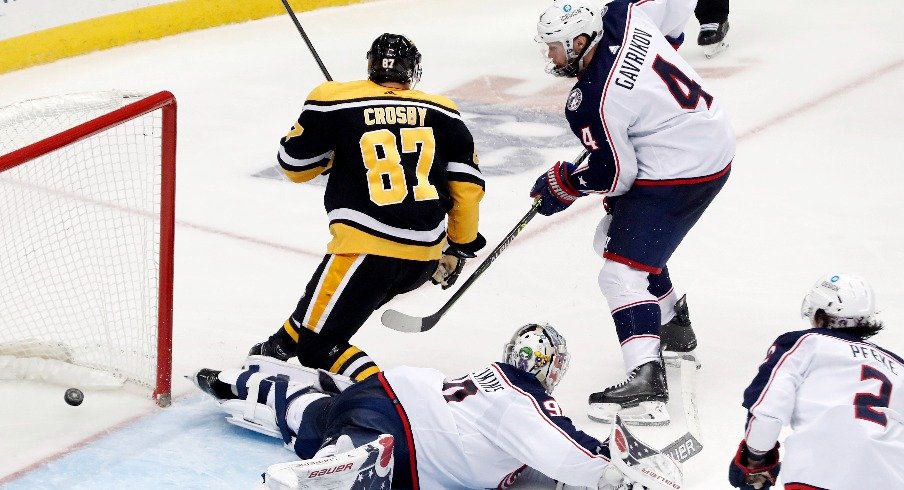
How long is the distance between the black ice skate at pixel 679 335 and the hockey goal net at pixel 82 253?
1.26 meters

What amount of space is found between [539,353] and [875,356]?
690 mm

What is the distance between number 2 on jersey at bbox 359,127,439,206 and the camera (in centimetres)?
320

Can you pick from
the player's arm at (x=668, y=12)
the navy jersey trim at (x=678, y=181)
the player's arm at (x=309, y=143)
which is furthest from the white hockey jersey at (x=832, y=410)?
the player's arm at (x=668, y=12)

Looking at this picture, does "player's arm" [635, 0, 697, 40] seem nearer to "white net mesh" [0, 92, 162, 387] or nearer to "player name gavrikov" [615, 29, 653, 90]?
"player name gavrikov" [615, 29, 653, 90]

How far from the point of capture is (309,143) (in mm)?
3260

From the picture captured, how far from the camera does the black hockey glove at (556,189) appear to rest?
11.5 feet

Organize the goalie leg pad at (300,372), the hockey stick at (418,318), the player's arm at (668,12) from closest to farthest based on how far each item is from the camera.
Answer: the goalie leg pad at (300,372) < the hockey stick at (418,318) < the player's arm at (668,12)

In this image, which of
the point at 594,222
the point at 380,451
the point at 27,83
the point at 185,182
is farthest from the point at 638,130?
the point at 27,83

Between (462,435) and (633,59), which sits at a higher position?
(633,59)

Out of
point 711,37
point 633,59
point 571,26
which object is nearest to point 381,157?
point 571,26

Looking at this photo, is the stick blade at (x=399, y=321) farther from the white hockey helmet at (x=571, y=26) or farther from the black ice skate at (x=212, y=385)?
the white hockey helmet at (x=571, y=26)

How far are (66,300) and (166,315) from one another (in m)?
0.48

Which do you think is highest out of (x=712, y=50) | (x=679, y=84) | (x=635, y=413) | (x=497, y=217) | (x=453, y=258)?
(x=679, y=84)

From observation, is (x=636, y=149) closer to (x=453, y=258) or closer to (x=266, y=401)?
(x=453, y=258)
